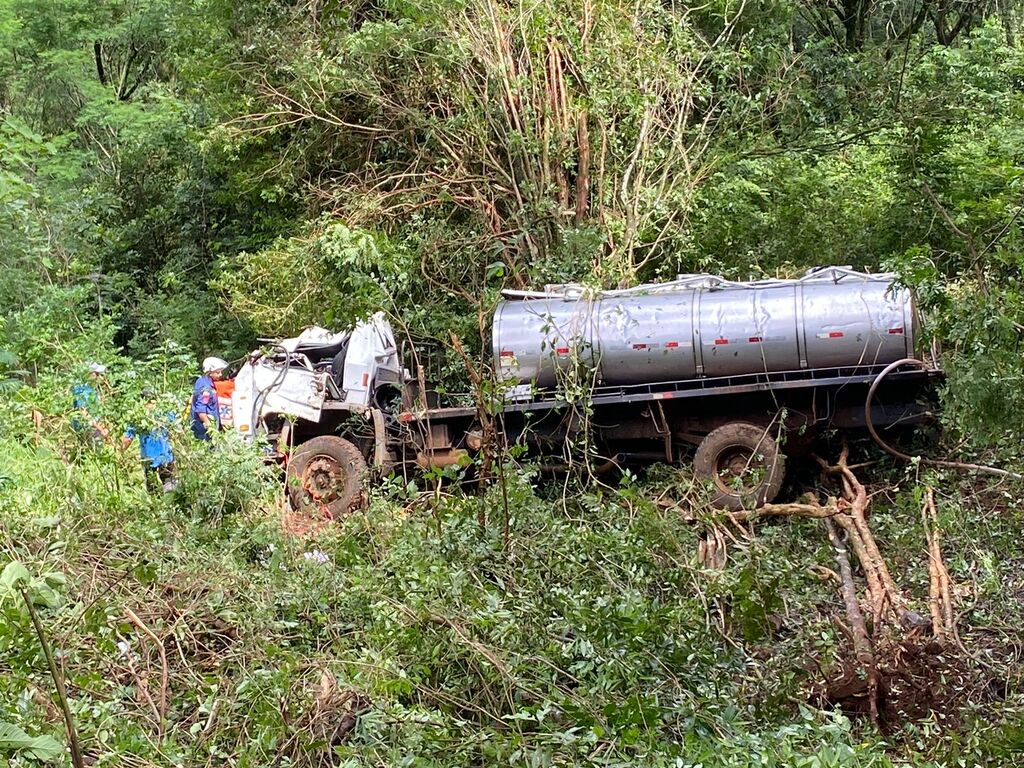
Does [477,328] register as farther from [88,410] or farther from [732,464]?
[88,410]

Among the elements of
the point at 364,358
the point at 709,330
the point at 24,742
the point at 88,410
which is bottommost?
the point at 24,742

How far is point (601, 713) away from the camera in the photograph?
15.5 ft

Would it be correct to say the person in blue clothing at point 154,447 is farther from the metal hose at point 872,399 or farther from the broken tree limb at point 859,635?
the metal hose at point 872,399

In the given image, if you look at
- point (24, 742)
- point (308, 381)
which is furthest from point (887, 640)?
point (308, 381)

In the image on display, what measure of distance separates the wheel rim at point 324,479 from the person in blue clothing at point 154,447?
1702 mm

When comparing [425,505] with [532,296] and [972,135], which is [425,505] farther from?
[972,135]

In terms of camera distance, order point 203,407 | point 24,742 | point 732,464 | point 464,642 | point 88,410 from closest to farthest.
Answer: point 24,742
point 464,642
point 88,410
point 732,464
point 203,407

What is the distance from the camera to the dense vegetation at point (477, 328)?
5055 mm

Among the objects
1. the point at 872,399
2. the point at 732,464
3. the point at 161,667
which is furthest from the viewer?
the point at 732,464

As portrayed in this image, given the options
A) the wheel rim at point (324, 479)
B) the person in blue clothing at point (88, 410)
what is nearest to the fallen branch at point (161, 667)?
the person in blue clothing at point (88, 410)

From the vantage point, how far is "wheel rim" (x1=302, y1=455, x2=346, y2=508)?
11.4 meters

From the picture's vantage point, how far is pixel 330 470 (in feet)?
38.2

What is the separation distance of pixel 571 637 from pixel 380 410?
6.75 metres

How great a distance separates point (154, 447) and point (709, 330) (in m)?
5.13
